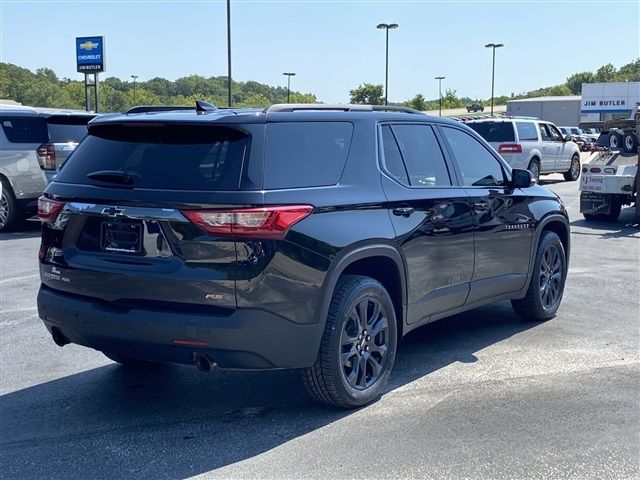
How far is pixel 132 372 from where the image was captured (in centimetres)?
552

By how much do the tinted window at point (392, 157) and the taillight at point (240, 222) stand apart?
49.4 inches

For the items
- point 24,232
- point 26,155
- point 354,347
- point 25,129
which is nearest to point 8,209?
point 24,232

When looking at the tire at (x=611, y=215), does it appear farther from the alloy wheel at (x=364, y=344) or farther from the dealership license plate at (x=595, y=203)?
the alloy wheel at (x=364, y=344)

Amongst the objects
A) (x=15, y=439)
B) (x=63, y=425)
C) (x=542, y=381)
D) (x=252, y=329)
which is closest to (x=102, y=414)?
(x=63, y=425)

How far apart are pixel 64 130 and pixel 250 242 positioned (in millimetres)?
9948

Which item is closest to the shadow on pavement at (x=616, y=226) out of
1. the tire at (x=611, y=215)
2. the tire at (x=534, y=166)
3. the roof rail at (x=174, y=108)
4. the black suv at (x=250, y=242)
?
the tire at (x=611, y=215)

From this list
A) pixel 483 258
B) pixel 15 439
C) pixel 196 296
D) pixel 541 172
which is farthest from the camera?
pixel 541 172

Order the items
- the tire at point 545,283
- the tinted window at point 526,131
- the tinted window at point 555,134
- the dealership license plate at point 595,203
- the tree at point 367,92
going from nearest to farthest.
A: 1. the tire at point 545,283
2. the dealership license plate at point 595,203
3. the tinted window at point 526,131
4. the tinted window at point 555,134
5. the tree at point 367,92

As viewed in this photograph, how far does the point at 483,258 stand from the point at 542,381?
106 cm

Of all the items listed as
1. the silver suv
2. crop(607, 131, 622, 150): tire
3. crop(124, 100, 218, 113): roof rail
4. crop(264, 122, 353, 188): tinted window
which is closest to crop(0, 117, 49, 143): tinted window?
crop(124, 100, 218, 113): roof rail

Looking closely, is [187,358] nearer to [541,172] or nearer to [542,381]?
[542,381]

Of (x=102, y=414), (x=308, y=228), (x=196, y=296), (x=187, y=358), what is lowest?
(x=102, y=414)

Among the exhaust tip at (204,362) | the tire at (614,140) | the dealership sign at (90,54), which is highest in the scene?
the dealership sign at (90,54)

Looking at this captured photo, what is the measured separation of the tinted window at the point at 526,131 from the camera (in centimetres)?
2209
